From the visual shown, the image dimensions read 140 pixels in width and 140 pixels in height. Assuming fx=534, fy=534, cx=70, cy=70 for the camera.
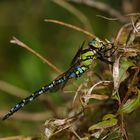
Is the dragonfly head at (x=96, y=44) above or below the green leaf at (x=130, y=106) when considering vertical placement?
above

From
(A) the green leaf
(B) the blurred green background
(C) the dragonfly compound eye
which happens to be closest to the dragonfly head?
(C) the dragonfly compound eye

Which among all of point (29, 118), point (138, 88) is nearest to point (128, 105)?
point (138, 88)

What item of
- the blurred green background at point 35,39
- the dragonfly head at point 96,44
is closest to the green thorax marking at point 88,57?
the dragonfly head at point 96,44

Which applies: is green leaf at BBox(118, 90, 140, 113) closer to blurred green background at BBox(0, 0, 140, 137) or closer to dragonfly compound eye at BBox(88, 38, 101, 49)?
dragonfly compound eye at BBox(88, 38, 101, 49)

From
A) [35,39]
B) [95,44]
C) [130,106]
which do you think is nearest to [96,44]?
[95,44]

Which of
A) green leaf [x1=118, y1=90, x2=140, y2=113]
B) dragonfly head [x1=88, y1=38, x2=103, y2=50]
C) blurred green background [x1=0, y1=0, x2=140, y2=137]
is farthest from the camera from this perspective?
blurred green background [x1=0, y1=0, x2=140, y2=137]

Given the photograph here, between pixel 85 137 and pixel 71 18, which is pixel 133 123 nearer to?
pixel 85 137

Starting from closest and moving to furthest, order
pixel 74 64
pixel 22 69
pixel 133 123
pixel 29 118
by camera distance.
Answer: pixel 74 64 < pixel 133 123 < pixel 29 118 < pixel 22 69

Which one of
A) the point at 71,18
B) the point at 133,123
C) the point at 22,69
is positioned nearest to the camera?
the point at 133,123

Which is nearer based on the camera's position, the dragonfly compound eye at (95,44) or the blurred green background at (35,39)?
the dragonfly compound eye at (95,44)

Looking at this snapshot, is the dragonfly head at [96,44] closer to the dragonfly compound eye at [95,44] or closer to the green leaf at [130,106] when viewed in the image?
the dragonfly compound eye at [95,44]

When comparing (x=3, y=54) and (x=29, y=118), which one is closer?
(x=29, y=118)
